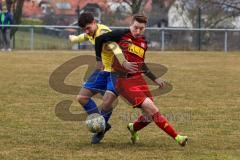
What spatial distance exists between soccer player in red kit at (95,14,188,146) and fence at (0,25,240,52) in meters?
21.0

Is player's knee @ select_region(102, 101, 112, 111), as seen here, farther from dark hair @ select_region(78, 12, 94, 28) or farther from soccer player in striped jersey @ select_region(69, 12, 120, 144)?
dark hair @ select_region(78, 12, 94, 28)

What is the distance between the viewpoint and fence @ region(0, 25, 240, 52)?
28763 millimetres

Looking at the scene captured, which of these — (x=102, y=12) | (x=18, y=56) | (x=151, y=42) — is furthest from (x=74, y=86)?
(x=102, y=12)

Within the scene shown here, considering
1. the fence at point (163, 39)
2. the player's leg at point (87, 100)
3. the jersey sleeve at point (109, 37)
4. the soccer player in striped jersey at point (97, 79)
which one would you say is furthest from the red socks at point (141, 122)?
the fence at point (163, 39)

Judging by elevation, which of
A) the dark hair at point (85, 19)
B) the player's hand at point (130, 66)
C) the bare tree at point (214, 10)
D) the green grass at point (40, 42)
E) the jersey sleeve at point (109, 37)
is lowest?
the green grass at point (40, 42)

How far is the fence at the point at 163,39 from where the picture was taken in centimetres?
2876

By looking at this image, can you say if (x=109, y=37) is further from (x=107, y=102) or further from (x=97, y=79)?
(x=107, y=102)

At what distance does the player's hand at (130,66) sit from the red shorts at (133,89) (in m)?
0.13

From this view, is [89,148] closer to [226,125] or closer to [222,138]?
A: [222,138]

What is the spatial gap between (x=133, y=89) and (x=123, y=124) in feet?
6.13

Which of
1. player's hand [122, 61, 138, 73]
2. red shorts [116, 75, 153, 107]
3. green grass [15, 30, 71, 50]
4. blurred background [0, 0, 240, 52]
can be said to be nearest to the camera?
player's hand [122, 61, 138, 73]

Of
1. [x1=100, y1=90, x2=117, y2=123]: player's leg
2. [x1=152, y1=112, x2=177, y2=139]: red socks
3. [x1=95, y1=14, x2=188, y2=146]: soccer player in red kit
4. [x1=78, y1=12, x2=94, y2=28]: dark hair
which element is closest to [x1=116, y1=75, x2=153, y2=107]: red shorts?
[x1=95, y1=14, x2=188, y2=146]: soccer player in red kit

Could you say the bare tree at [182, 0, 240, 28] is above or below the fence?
above

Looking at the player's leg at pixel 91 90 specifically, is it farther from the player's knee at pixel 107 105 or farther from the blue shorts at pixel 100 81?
the player's knee at pixel 107 105
